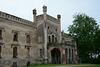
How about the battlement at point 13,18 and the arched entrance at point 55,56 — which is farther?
the arched entrance at point 55,56

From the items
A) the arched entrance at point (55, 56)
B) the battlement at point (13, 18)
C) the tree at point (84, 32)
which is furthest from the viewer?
the tree at point (84, 32)

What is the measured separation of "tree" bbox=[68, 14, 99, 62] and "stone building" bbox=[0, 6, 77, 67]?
11.4ft

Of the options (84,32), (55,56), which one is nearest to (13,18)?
(55,56)

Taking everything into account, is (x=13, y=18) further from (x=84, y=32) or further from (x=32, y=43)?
(x=84, y=32)

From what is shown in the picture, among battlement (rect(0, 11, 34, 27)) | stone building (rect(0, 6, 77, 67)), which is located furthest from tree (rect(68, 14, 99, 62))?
battlement (rect(0, 11, 34, 27))

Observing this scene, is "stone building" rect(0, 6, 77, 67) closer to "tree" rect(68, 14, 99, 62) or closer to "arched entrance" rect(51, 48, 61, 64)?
"arched entrance" rect(51, 48, 61, 64)

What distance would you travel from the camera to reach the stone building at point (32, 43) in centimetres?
2481

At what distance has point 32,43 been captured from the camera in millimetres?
30641

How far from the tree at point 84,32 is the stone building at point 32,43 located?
11.4 ft

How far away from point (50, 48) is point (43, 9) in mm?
9188

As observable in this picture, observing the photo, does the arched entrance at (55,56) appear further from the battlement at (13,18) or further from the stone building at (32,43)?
the battlement at (13,18)

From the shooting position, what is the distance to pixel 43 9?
32688 mm

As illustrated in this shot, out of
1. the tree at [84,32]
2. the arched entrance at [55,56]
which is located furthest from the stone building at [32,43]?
the tree at [84,32]

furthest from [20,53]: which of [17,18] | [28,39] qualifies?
[17,18]
